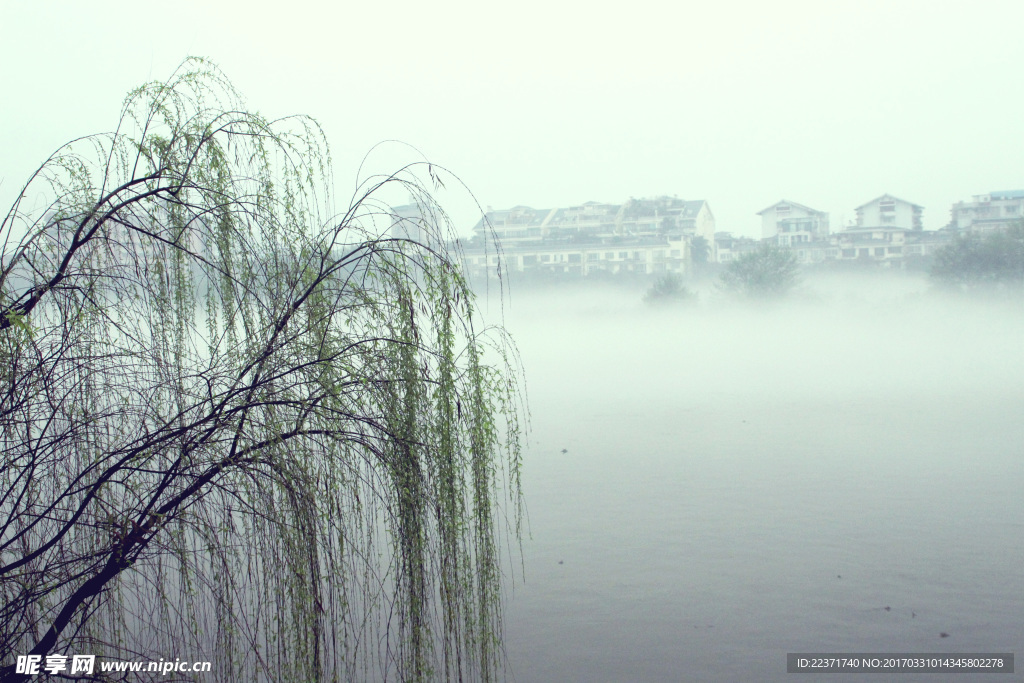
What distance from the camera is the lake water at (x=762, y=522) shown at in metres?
5.98

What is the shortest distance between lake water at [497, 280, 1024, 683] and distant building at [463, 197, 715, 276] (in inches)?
353

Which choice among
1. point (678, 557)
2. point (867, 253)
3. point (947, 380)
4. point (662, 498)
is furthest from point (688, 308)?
point (678, 557)

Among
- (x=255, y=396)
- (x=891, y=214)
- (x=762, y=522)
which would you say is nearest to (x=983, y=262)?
(x=891, y=214)

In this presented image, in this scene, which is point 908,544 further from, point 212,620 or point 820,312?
point 820,312

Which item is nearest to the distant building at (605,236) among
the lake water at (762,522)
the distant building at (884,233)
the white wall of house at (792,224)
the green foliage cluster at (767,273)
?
the white wall of house at (792,224)

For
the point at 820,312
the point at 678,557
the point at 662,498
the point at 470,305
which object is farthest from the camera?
the point at 820,312

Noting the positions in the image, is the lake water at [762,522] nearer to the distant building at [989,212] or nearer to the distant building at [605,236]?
the distant building at [605,236]

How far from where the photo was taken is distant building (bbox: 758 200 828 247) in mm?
34469

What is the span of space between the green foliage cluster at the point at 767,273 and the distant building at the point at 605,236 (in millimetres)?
2641

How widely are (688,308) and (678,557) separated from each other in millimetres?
26393

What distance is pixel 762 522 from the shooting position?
8844mm

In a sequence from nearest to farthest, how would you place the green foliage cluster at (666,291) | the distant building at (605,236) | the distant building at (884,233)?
the distant building at (605,236) → the distant building at (884,233) → the green foliage cluster at (666,291)

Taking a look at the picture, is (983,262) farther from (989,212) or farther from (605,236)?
(605,236)

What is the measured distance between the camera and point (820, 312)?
106 feet
